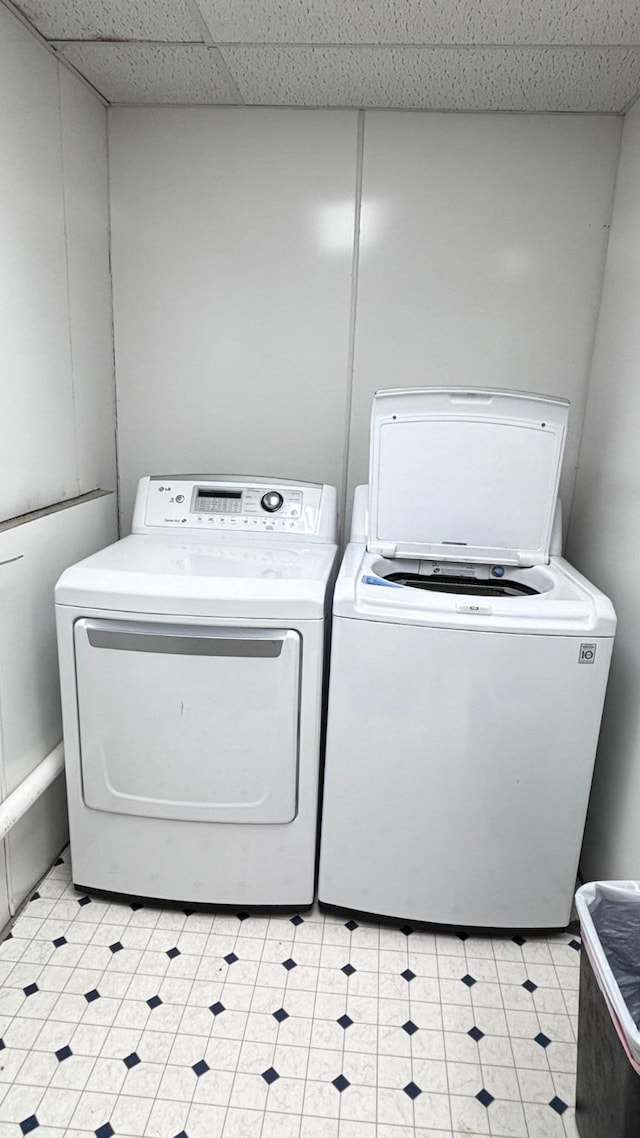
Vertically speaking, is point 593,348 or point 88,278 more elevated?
point 88,278

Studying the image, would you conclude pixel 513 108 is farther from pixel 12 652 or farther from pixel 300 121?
pixel 12 652

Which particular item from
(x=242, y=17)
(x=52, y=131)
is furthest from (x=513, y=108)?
(x=52, y=131)

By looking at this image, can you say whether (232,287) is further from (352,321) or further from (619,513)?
(619,513)

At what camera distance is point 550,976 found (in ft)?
5.77

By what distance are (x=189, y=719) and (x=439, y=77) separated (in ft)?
6.16

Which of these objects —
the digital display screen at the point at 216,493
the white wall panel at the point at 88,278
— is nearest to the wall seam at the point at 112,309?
the white wall panel at the point at 88,278

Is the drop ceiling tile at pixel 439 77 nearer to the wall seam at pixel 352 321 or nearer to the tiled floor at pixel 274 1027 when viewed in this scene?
the wall seam at pixel 352 321

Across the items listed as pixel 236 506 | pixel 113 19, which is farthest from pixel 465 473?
pixel 113 19

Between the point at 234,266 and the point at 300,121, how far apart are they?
48cm

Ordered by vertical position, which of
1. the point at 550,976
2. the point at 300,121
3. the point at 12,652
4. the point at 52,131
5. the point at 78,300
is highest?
the point at 300,121

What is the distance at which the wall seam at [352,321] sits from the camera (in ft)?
7.13

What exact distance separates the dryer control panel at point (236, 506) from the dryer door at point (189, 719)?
53 centimetres

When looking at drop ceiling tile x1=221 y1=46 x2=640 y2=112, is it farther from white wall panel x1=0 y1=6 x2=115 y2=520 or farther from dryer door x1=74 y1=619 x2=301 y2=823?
dryer door x1=74 y1=619 x2=301 y2=823

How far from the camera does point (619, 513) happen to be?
1.95 meters
